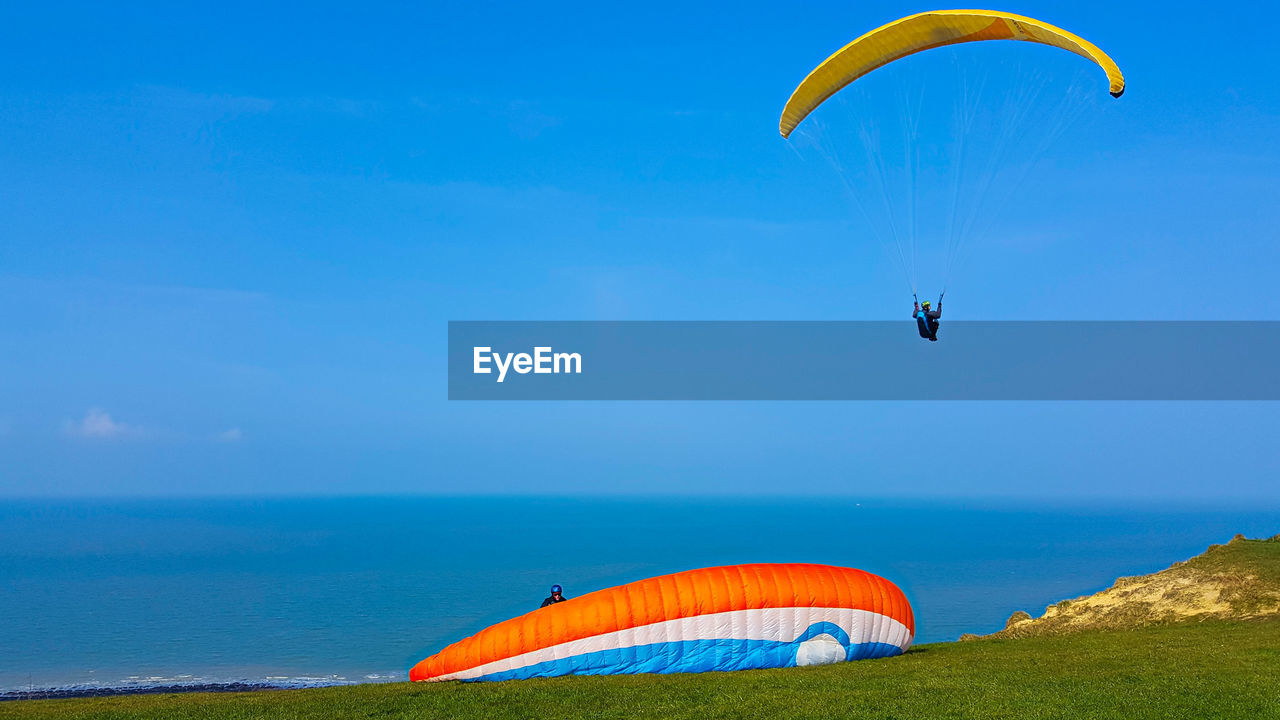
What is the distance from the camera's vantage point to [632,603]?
14.8 m

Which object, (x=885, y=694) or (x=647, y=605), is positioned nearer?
(x=885, y=694)

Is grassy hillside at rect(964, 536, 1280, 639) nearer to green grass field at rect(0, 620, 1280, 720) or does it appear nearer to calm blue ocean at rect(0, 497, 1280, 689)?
green grass field at rect(0, 620, 1280, 720)

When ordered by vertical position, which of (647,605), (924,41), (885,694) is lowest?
(885,694)

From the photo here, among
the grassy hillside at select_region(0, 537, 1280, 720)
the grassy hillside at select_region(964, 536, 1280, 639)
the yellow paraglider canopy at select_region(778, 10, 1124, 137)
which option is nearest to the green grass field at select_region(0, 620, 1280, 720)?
the grassy hillside at select_region(0, 537, 1280, 720)

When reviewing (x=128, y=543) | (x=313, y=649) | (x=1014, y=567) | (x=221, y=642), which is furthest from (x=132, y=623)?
(x=128, y=543)

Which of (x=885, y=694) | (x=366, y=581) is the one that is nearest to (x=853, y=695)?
(x=885, y=694)

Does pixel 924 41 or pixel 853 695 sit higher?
pixel 924 41

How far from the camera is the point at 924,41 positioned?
1883cm

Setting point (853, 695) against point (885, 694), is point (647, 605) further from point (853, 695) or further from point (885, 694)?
point (885, 694)

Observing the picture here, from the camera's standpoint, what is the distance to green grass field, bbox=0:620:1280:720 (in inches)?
455

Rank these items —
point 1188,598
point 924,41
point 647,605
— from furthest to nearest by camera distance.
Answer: point 1188,598
point 924,41
point 647,605

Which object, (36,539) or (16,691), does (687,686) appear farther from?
(36,539)

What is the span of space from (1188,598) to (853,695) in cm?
1350

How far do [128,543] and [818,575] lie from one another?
107253 millimetres
